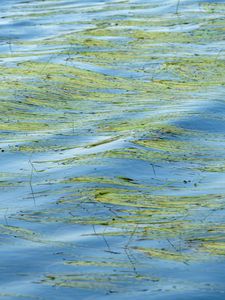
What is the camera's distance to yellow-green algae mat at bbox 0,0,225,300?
386cm

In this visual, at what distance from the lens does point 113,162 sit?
5.28m

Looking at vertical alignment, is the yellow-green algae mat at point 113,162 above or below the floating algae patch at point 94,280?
below

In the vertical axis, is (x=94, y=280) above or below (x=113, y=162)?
above

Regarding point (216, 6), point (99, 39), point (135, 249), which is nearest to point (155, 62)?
point (99, 39)

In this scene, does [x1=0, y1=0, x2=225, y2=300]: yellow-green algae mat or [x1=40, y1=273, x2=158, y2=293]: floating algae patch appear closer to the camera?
[x1=40, y1=273, x2=158, y2=293]: floating algae patch

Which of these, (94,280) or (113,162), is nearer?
(94,280)

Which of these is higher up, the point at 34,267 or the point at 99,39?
the point at 34,267

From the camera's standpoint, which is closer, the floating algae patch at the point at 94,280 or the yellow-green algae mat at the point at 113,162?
the floating algae patch at the point at 94,280

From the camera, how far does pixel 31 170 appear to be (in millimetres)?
5215

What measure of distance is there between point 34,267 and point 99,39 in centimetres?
524

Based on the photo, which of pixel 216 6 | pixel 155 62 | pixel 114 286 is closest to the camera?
pixel 114 286

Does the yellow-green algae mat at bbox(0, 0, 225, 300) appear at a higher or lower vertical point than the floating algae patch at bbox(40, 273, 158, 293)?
lower

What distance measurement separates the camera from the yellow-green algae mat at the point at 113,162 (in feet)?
12.7

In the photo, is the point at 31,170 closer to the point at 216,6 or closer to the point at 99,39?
the point at 99,39
